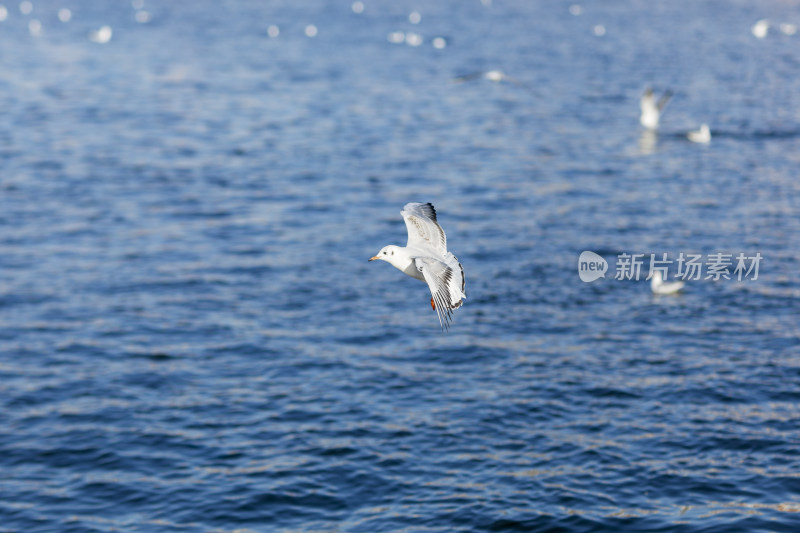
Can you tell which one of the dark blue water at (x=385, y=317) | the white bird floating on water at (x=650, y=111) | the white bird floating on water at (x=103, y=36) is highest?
the white bird floating on water at (x=103, y=36)

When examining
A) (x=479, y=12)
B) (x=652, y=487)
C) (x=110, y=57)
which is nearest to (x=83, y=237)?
(x=652, y=487)

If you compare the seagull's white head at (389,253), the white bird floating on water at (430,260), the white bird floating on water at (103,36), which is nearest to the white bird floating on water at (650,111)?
the white bird floating on water at (430,260)

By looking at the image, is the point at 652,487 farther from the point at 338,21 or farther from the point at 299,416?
the point at 338,21

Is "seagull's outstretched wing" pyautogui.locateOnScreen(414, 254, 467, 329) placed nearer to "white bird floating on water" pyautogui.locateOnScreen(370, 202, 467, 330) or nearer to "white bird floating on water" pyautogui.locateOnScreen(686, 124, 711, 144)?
"white bird floating on water" pyautogui.locateOnScreen(370, 202, 467, 330)

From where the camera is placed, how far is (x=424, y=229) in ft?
51.7

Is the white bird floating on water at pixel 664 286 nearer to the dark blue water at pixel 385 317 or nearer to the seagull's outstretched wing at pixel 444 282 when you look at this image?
the dark blue water at pixel 385 317

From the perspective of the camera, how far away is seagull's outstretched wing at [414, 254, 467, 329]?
531 inches

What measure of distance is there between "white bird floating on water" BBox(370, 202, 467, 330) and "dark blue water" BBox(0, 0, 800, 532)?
11271 millimetres

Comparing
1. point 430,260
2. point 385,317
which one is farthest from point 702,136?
A: point 430,260

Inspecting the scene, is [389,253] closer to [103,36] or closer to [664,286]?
[664,286]

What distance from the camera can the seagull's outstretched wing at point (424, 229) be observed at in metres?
15.6

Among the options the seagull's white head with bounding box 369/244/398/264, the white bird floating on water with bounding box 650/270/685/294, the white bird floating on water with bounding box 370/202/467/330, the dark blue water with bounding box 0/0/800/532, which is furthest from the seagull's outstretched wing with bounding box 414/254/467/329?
the white bird floating on water with bounding box 650/270/685/294

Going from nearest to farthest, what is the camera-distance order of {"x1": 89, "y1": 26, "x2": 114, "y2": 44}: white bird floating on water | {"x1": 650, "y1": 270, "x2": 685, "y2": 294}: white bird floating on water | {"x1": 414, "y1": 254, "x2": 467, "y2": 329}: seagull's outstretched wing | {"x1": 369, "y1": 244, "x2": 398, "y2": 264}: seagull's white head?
{"x1": 414, "y1": 254, "x2": 467, "y2": 329}: seagull's outstretched wing → {"x1": 369, "y1": 244, "x2": 398, "y2": 264}: seagull's white head → {"x1": 650, "y1": 270, "x2": 685, "y2": 294}: white bird floating on water → {"x1": 89, "y1": 26, "x2": 114, "y2": 44}: white bird floating on water

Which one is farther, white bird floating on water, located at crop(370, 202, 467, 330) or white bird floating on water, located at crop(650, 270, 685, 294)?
white bird floating on water, located at crop(650, 270, 685, 294)
